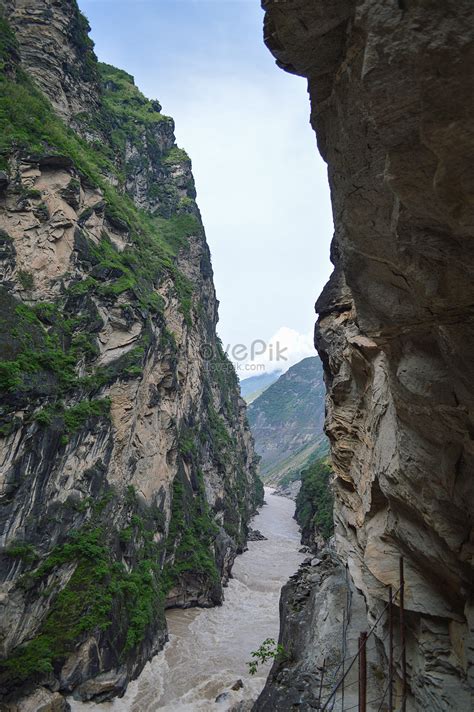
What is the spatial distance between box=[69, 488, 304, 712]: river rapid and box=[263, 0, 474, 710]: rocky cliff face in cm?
1442

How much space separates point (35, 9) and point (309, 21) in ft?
164

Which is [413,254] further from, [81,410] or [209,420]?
[209,420]

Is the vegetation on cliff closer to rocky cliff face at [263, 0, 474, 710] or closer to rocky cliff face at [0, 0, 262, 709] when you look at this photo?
rocky cliff face at [0, 0, 262, 709]

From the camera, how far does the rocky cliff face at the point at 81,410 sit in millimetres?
18797

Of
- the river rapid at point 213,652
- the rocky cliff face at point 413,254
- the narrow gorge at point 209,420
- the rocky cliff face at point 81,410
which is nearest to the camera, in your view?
the rocky cliff face at point 413,254

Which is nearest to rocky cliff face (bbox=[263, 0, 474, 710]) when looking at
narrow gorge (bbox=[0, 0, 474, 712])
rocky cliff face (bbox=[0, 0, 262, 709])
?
narrow gorge (bbox=[0, 0, 474, 712])

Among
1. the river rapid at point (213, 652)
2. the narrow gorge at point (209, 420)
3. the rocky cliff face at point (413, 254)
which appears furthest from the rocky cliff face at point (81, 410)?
the rocky cliff face at point (413, 254)

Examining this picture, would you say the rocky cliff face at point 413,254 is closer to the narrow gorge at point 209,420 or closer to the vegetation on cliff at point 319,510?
the narrow gorge at point 209,420

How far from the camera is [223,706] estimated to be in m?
18.8

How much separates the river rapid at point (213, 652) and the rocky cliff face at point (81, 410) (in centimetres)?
94

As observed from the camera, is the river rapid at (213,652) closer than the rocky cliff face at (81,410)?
No

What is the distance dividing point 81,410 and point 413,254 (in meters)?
21.5

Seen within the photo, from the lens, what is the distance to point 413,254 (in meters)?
5.21

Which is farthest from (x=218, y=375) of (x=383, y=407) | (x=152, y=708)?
(x=383, y=407)
